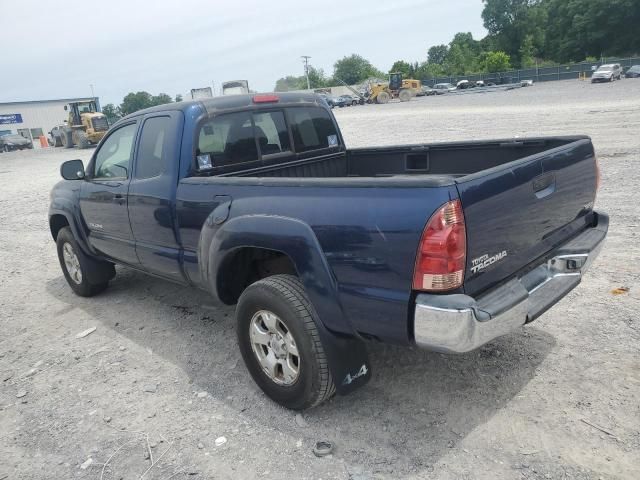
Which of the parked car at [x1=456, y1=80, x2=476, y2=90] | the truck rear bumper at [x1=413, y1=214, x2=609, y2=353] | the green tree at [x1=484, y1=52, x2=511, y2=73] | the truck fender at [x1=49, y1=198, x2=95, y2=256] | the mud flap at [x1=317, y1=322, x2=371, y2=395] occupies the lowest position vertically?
the mud flap at [x1=317, y1=322, x2=371, y2=395]

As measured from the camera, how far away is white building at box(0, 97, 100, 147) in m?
76.8

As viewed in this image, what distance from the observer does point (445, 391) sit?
339 centimetres

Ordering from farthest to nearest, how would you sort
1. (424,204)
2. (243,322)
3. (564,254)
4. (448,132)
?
(448,132) < (243,322) < (564,254) < (424,204)

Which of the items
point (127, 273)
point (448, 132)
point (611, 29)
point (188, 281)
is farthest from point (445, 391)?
point (611, 29)

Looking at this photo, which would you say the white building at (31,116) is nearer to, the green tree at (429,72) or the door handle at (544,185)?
the green tree at (429,72)

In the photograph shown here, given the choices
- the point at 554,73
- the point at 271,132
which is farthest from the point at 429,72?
the point at 271,132

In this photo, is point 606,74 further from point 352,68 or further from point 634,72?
point 352,68

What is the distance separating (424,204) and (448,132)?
1578 centimetres

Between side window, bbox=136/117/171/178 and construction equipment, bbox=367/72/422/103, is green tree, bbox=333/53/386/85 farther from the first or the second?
side window, bbox=136/117/171/178

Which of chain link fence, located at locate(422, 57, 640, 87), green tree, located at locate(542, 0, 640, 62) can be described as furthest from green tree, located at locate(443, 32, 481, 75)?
chain link fence, located at locate(422, 57, 640, 87)

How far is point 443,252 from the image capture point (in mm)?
2457

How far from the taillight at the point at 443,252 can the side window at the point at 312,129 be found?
2417 mm

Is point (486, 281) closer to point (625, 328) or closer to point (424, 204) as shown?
point (424, 204)

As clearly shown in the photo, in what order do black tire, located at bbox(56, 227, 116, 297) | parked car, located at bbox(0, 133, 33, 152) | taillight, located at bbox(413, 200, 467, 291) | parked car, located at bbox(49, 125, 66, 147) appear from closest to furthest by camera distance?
taillight, located at bbox(413, 200, 467, 291)
black tire, located at bbox(56, 227, 116, 297)
parked car, located at bbox(49, 125, 66, 147)
parked car, located at bbox(0, 133, 33, 152)
